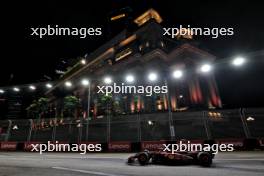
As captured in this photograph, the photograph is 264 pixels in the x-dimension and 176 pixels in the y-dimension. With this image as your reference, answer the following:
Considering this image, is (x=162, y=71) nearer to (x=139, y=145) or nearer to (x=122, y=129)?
(x=122, y=129)

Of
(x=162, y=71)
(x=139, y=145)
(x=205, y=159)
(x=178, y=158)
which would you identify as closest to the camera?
(x=205, y=159)

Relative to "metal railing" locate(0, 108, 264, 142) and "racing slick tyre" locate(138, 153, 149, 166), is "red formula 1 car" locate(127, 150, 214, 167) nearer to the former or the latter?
"racing slick tyre" locate(138, 153, 149, 166)

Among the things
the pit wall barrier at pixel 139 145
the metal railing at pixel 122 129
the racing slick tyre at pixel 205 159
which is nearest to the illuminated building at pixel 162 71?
the metal railing at pixel 122 129

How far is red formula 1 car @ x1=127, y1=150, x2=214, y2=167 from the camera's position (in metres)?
8.37

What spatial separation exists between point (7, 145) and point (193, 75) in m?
39.4

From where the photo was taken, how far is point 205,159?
833 cm

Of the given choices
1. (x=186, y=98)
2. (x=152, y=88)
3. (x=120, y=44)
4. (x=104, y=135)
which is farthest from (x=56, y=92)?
(x=104, y=135)

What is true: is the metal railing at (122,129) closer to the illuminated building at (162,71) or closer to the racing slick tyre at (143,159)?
the racing slick tyre at (143,159)

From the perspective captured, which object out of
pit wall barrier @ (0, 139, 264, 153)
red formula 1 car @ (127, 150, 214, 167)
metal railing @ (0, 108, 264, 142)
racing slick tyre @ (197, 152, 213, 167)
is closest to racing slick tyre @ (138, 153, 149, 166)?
red formula 1 car @ (127, 150, 214, 167)

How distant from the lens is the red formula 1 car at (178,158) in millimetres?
8367

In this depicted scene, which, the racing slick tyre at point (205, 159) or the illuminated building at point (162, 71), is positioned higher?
the illuminated building at point (162, 71)

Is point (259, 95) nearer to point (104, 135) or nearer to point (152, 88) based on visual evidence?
point (152, 88)

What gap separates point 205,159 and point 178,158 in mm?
1225

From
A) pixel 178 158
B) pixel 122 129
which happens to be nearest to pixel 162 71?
pixel 122 129
